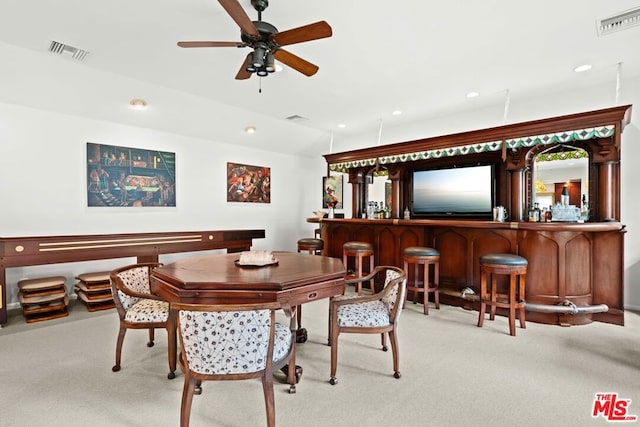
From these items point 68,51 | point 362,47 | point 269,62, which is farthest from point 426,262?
point 68,51

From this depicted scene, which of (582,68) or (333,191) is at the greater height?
(582,68)

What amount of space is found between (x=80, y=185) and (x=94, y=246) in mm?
1181

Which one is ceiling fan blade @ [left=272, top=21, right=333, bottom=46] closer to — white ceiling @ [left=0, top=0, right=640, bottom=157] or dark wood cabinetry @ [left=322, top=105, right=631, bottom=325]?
white ceiling @ [left=0, top=0, right=640, bottom=157]

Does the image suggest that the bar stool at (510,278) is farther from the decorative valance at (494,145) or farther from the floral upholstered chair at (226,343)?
the floral upholstered chair at (226,343)

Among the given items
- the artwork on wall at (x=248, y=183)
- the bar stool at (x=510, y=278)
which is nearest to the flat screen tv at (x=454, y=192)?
the bar stool at (x=510, y=278)

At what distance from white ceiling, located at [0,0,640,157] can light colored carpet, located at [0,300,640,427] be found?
2848mm

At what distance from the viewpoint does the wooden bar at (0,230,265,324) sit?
11.7 feet

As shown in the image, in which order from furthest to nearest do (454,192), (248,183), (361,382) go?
(248,183), (454,192), (361,382)

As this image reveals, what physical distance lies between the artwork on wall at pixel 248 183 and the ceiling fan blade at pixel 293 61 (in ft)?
13.0

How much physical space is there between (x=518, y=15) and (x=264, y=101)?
10.9ft

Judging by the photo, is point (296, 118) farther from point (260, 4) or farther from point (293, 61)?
point (260, 4)

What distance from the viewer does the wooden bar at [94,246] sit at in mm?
3568

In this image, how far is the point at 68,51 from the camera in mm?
3361

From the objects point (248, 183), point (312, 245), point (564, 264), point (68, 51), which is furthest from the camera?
point (248, 183)
